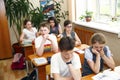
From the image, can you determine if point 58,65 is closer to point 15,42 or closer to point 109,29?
point 109,29

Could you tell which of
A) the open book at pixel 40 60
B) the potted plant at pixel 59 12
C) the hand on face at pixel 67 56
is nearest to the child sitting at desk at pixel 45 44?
the open book at pixel 40 60

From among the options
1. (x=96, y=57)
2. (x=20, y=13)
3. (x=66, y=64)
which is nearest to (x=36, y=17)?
(x=20, y=13)

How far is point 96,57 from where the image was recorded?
2.09m

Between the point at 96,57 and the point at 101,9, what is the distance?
2918mm

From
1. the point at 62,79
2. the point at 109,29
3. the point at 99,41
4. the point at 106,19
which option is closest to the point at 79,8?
the point at 106,19

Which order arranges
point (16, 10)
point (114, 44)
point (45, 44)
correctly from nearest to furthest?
point (45, 44), point (114, 44), point (16, 10)

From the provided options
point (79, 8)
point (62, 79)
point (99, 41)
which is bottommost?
point (62, 79)

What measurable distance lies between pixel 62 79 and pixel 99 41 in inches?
25.2

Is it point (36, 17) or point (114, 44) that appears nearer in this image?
point (114, 44)

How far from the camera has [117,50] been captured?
3.67 metres

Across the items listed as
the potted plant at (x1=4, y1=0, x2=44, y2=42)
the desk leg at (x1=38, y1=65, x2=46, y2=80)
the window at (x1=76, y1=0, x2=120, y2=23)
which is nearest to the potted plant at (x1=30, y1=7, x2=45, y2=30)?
the potted plant at (x1=4, y1=0, x2=44, y2=42)

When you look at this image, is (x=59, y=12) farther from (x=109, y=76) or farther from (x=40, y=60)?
(x=109, y=76)

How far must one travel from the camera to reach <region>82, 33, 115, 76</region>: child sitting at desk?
6.71 feet

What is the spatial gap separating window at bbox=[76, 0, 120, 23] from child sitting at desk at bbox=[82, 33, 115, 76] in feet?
7.46
